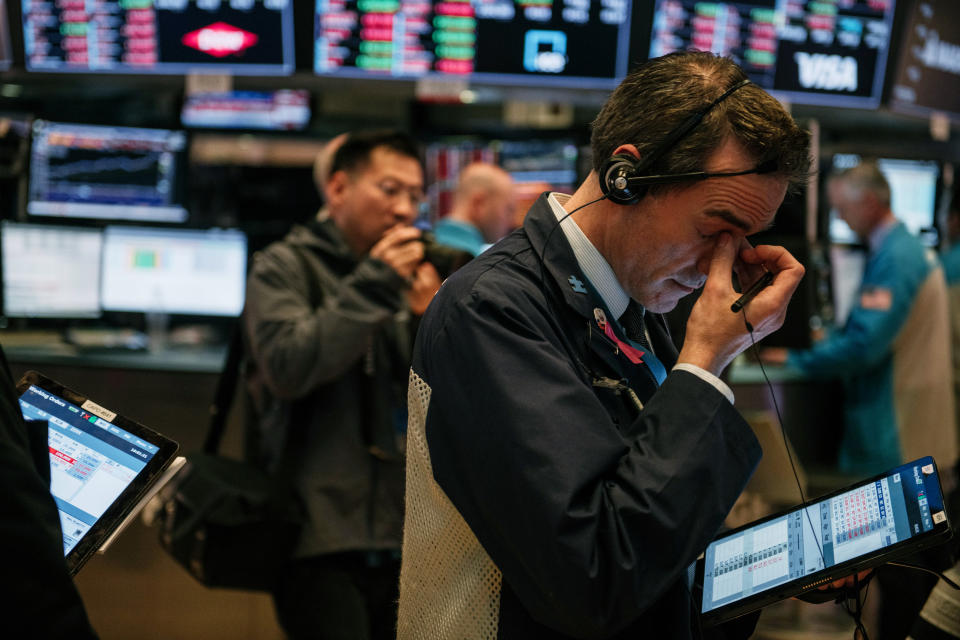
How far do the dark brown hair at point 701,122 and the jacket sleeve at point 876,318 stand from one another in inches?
116

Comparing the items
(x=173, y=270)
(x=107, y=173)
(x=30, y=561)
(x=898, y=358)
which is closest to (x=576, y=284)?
(x=30, y=561)

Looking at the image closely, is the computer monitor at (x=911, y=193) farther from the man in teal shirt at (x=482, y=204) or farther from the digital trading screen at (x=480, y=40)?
the digital trading screen at (x=480, y=40)

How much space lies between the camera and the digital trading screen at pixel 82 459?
1.37 meters

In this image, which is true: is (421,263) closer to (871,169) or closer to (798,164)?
(798,164)

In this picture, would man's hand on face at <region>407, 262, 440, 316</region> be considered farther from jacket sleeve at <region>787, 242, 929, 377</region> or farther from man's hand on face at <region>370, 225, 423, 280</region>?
jacket sleeve at <region>787, 242, 929, 377</region>

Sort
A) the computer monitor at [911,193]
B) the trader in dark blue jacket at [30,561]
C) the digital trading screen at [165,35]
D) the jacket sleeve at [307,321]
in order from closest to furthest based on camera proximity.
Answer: the trader in dark blue jacket at [30,561] < the jacket sleeve at [307,321] < the digital trading screen at [165,35] < the computer monitor at [911,193]

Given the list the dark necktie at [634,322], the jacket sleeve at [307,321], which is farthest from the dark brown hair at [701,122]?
the jacket sleeve at [307,321]

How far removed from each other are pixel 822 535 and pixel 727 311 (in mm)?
370

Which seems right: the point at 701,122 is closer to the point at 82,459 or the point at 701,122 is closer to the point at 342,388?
the point at 82,459

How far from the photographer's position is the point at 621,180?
4.17ft

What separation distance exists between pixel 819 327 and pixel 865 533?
4.12 m

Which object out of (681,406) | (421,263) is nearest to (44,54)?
(421,263)

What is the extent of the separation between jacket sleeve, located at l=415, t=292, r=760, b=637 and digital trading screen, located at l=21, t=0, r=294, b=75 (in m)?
2.52

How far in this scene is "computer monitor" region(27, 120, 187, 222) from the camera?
178 inches
